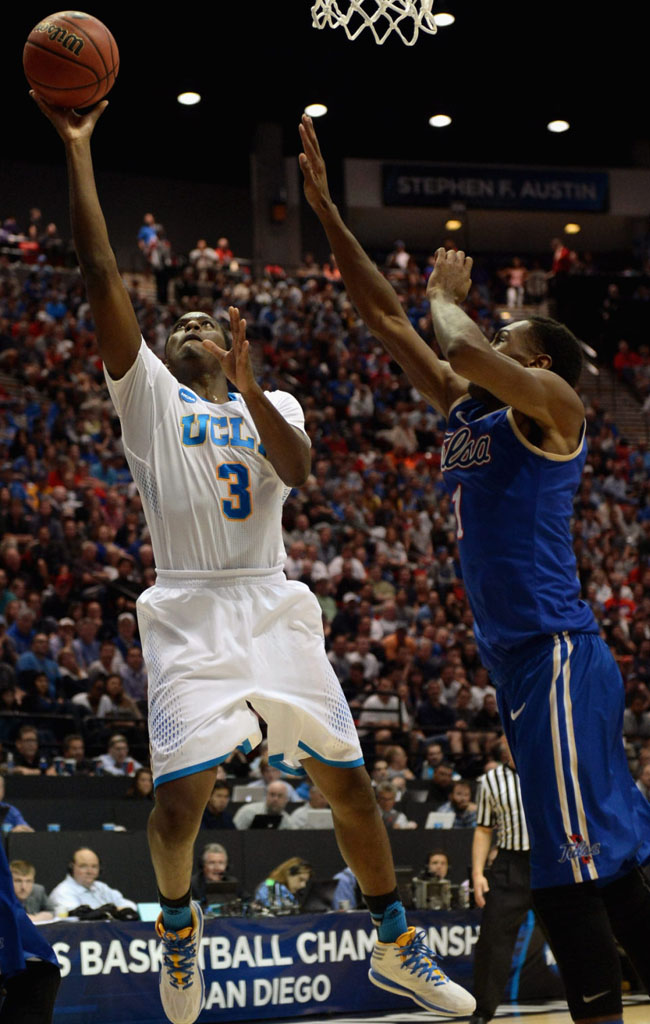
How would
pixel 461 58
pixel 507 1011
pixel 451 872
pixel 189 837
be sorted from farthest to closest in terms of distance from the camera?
pixel 461 58, pixel 451 872, pixel 507 1011, pixel 189 837

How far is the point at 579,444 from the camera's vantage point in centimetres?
411

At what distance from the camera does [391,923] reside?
15.6ft

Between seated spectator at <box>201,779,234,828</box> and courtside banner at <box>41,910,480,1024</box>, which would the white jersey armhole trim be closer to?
courtside banner at <box>41,910,480,1024</box>

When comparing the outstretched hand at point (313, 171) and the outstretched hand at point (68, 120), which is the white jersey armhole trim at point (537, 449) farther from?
the outstretched hand at point (68, 120)

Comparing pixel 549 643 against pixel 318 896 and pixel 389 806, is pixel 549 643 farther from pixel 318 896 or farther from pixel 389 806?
pixel 389 806

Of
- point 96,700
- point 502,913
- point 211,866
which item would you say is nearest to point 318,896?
point 211,866

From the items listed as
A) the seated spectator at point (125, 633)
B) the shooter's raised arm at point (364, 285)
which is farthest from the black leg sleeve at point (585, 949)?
the seated spectator at point (125, 633)

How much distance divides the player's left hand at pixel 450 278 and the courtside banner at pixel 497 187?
26501 mm

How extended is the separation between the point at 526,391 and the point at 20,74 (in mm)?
26527

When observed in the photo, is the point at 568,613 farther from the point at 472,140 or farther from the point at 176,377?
the point at 472,140

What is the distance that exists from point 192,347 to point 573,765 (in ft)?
7.57

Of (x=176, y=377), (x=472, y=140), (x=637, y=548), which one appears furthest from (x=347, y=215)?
(x=176, y=377)

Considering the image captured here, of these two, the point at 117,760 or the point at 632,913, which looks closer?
the point at 632,913

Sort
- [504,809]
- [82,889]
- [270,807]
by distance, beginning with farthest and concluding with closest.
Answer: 1. [270,807]
2. [82,889]
3. [504,809]
